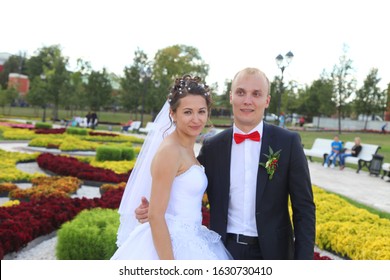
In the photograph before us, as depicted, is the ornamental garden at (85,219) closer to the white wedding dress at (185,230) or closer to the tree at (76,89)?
the white wedding dress at (185,230)

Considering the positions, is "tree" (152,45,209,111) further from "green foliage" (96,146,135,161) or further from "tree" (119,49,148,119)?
"green foliage" (96,146,135,161)

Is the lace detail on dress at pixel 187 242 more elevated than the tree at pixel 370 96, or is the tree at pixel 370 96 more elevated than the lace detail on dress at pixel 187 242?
the tree at pixel 370 96

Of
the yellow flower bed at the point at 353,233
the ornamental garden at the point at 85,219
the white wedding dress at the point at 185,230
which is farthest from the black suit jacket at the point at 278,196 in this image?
the yellow flower bed at the point at 353,233

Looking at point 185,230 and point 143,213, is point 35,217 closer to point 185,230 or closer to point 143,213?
point 143,213

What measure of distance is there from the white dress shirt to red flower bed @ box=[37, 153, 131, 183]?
7.51m

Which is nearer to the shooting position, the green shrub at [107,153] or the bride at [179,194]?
the bride at [179,194]

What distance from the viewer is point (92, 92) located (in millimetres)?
42094

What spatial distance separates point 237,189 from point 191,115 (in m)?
0.59

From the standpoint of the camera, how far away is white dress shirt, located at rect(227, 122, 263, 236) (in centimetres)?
283

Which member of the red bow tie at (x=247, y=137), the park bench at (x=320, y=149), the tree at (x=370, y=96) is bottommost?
the park bench at (x=320, y=149)

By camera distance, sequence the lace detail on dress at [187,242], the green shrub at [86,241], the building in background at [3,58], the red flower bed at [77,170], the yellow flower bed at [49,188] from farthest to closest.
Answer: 1. the building in background at [3,58]
2. the red flower bed at [77,170]
3. the yellow flower bed at [49,188]
4. the green shrub at [86,241]
5. the lace detail on dress at [187,242]

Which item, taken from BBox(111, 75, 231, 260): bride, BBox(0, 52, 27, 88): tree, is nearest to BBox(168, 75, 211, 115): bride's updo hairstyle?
BBox(111, 75, 231, 260): bride

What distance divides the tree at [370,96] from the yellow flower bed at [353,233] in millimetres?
40664

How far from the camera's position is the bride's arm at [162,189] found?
2.47m
